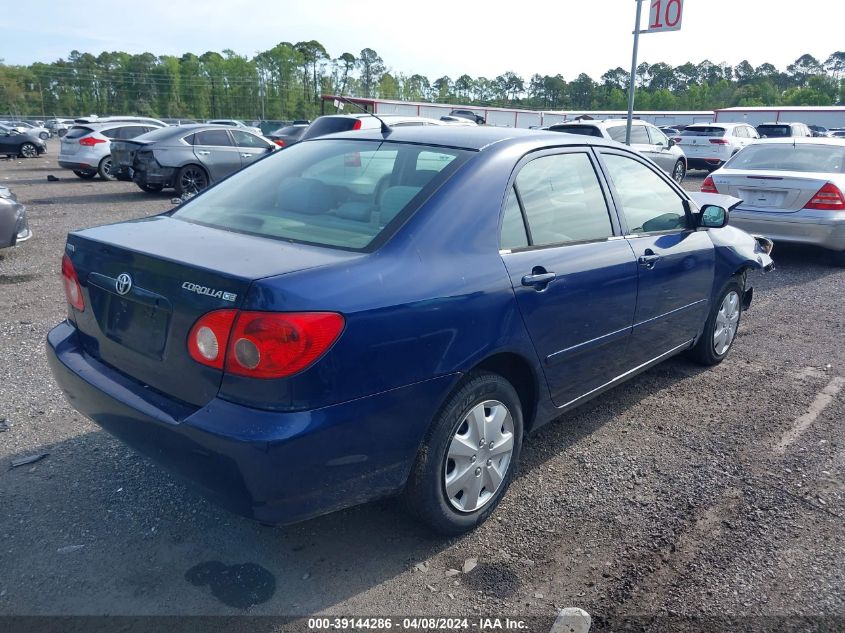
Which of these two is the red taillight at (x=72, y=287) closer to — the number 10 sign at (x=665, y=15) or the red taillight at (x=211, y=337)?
the red taillight at (x=211, y=337)

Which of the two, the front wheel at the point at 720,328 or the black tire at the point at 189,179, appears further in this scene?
the black tire at the point at 189,179

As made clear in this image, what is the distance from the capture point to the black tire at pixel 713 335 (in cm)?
481

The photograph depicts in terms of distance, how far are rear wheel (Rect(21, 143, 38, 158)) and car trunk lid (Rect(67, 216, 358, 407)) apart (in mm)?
28553

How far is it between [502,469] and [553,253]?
102 cm

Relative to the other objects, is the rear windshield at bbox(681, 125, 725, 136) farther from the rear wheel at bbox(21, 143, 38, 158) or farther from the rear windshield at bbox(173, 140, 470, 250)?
the rear wheel at bbox(21, 143, 38, 158)

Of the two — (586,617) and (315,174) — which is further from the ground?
(315,174)

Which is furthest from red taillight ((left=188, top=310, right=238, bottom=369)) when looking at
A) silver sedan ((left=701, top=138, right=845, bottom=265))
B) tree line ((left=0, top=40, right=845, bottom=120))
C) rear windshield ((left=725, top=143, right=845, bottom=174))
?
tree line ((left=0, top=40, right=845, bottom=120))

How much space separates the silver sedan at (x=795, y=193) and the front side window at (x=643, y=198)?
416 cm

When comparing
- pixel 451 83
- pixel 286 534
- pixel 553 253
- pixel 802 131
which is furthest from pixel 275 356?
pixel 451 83

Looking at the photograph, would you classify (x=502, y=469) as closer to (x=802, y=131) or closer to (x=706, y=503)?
(x=706, y=503)

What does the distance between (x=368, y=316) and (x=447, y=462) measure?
0.80m

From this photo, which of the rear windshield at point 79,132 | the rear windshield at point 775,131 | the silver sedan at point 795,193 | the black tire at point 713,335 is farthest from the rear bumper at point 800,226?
the rear windshield at point 775,131

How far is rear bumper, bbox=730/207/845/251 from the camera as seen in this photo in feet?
26.1

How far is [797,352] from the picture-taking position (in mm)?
5469
